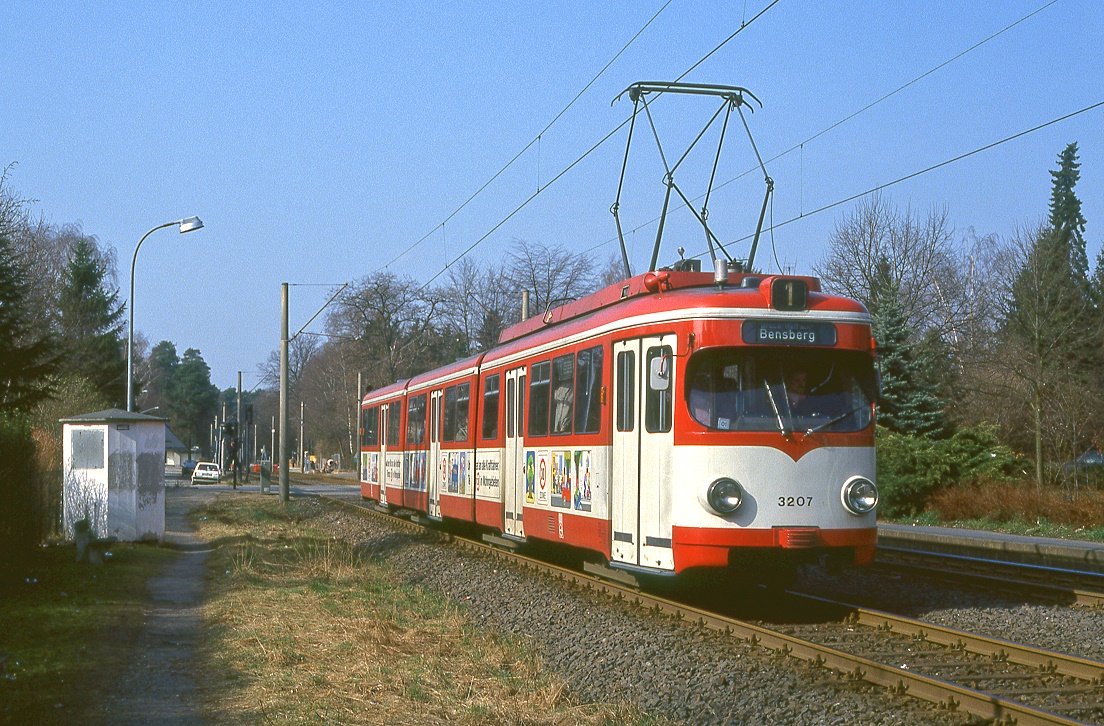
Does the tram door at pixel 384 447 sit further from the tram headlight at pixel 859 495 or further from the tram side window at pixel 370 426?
the tram headlight at pixel 859 495

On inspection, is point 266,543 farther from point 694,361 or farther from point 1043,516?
point 1043,516

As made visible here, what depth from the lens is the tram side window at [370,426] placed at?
31.8 m

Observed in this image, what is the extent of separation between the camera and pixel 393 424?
29031 millimetres

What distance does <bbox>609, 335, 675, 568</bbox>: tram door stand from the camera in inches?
476

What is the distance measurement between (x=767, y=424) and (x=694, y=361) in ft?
2.93

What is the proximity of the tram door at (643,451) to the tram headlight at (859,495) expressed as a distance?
65.6 inches

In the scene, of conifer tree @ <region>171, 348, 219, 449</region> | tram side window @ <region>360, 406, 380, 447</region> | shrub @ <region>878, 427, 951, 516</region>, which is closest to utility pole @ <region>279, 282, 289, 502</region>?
tram side window @ <region>360, 406, 380, 447</region>

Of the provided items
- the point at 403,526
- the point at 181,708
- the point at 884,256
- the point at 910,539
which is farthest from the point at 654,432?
the point at 884,256

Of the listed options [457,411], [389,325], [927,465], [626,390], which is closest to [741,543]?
[626,390]

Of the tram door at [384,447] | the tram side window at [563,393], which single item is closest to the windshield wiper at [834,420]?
the tram side window at [563,393]

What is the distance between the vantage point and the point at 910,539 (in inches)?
947

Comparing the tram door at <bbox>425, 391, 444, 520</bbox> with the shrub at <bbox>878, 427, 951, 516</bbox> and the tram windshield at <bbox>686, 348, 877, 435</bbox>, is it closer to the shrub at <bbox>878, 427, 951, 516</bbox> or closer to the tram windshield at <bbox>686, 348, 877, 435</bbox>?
the shrub at <bbox>878, 427, 951, 516</bbox>

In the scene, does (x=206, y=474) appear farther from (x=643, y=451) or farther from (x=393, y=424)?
(x=643, y=451)

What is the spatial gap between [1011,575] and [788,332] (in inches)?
255
